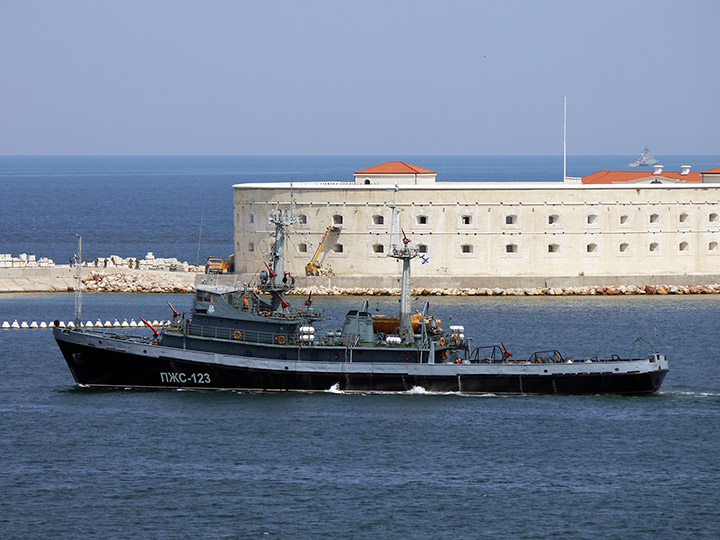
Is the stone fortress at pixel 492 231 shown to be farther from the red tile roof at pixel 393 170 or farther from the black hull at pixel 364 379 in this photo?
the black hull at pixel 364 379

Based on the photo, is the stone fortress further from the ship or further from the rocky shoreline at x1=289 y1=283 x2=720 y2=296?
the ship

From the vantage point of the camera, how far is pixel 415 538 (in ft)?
90.0

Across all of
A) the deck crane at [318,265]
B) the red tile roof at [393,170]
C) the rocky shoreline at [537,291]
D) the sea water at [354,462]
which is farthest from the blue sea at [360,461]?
the red tile roof at [393,170]

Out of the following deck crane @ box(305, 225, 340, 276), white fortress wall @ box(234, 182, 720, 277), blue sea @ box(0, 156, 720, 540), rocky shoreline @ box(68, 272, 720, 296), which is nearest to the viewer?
blue sea @ box(0, 156, 720, 540)

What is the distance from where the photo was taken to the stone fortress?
63625 mm

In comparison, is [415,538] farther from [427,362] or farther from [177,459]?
[427,362]

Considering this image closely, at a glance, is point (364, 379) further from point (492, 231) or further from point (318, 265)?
point (492, 231)

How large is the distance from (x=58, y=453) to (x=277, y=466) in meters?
5.65

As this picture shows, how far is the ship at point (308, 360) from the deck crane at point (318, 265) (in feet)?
75.8

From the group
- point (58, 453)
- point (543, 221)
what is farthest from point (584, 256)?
point (58, 453)

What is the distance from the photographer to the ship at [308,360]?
39312 millimetres

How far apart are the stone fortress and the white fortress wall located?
0.05 metres

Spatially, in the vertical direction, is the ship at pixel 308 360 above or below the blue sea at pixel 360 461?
above

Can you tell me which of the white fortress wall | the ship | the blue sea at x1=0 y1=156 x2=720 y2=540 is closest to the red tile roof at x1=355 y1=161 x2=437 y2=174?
the white fortress wall
